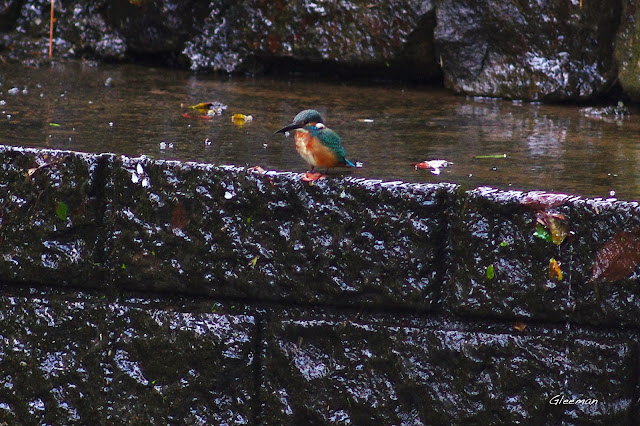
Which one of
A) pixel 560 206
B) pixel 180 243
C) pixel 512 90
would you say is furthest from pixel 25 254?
pixel 512 90

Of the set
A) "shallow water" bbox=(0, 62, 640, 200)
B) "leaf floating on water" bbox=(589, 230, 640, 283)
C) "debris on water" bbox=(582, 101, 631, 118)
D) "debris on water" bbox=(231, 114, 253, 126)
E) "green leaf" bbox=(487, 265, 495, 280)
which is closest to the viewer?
"leaf floating on water" bbox=(589, 230, 640, 283)

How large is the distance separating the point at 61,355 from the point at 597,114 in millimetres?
2672

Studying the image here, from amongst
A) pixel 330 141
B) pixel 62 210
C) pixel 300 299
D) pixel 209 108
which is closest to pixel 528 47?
pixel 209 108

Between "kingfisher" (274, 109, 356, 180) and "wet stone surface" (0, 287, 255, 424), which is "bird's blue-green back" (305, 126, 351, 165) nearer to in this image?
"kingfisher" (274, 109, 356, 180)

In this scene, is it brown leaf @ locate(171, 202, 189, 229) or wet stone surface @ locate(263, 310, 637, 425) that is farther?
brown leaf @ locate(171, 202, 189, 229)

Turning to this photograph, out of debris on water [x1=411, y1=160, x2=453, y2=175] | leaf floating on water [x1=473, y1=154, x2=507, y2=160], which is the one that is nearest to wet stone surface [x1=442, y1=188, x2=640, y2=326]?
debris on water [x1=411, y1=160, x2=453, y2=175]

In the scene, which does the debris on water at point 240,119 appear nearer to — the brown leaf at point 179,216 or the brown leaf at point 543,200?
the brown leaf at point 179,216

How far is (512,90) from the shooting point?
13.4 ft

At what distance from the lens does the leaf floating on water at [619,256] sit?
Result: 2029mm

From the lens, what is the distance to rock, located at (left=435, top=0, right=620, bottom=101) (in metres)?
3.89

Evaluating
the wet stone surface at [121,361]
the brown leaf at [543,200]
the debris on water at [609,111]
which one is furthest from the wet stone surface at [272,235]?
the debris on water at [609,111]

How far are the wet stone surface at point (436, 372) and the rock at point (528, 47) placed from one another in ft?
7.09

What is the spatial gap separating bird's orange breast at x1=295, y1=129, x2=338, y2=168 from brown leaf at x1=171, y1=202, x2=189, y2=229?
39 centimetres
